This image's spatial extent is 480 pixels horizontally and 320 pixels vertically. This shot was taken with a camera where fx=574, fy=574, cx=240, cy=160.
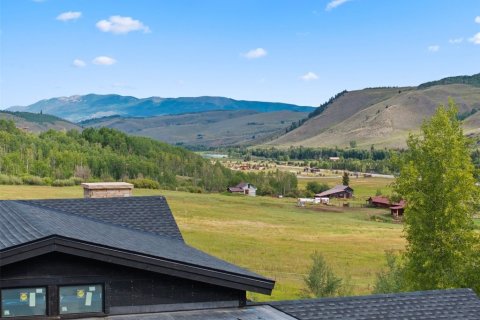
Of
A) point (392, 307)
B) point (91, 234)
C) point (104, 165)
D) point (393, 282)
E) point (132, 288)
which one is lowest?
point (393, 282)

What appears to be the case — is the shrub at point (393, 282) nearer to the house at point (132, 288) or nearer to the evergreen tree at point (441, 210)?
the evergreen tree at point (441, 210)

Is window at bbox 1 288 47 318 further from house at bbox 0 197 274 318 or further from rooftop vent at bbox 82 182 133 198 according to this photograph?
rooftop vent at bbox 82 182 133 198

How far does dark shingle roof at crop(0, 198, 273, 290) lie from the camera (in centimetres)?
1272

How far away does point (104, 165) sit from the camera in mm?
147250

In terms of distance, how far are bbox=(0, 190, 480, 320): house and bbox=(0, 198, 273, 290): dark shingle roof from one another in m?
0.05

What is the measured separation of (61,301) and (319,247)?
180ft

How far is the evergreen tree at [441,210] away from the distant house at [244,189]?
115 m

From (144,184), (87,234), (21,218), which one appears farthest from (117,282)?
(144,184)

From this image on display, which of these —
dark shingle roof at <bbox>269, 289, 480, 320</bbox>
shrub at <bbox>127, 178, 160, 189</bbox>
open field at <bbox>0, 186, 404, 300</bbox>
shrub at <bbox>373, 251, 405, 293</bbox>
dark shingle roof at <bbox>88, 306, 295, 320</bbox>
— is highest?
dark shingle roof at <bbox>88, 306, 295, 320</bbox>

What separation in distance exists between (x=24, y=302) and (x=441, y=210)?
17.9 meters

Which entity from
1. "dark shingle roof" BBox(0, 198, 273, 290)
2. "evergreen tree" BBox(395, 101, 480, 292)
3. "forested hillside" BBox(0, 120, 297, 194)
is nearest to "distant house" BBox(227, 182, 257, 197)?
"forested hillside" BBox(0, 120, 297, 194)

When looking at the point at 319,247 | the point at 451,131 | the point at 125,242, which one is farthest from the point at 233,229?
the point at 125,242

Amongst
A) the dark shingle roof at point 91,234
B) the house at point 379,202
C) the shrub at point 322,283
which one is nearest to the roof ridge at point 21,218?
the dark shingle roof at point 91,234

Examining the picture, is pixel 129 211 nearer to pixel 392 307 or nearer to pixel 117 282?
pixel 117 282
